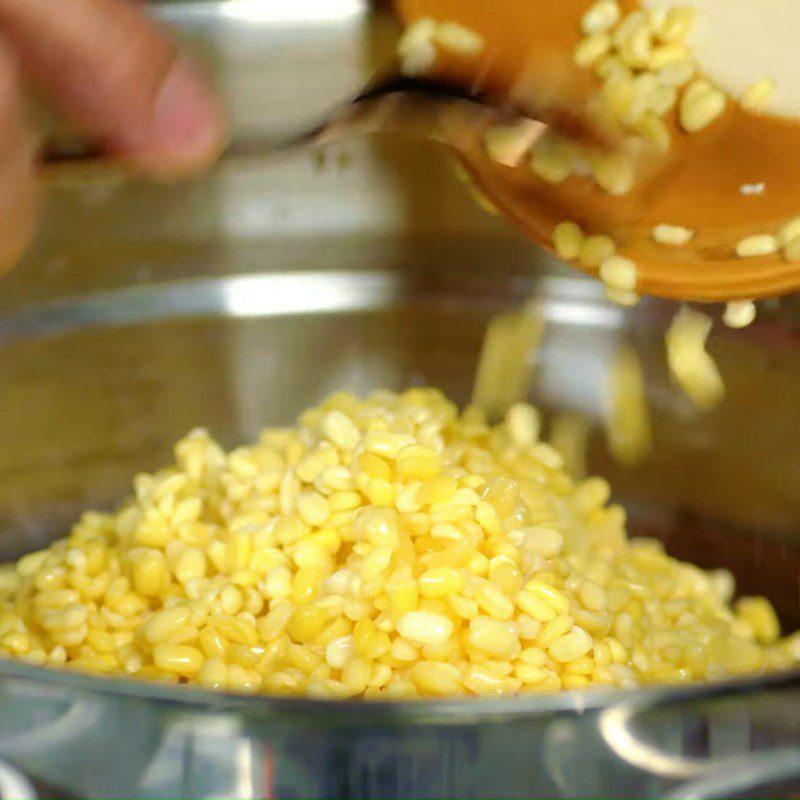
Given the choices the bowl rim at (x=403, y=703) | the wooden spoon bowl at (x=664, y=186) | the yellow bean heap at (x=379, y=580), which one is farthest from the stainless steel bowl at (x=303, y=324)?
the bowl rim at (x=403, y=703)

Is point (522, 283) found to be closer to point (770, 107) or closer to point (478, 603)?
point (770, 107)

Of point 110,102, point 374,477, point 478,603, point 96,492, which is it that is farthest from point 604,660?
point 96,492

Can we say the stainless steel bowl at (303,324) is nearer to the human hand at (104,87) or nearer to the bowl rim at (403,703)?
the human hand at (104,87)

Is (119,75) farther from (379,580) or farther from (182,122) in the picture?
(379,580)

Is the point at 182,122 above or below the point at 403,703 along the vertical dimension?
above

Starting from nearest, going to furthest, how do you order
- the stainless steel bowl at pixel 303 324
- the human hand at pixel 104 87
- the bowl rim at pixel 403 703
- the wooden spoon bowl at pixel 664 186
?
the bowl rim at pixel 403 703 → the human hand at pixel 104 87 → the wooden spoon bowl at pixel 664 186 → the stainless steel bowl at pixel 303 324

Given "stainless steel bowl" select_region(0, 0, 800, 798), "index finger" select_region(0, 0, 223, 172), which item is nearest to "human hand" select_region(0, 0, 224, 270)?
"index finger" select_region(0, 0, 223, 172)

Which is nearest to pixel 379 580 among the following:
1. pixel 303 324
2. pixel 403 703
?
pixel 403 703
